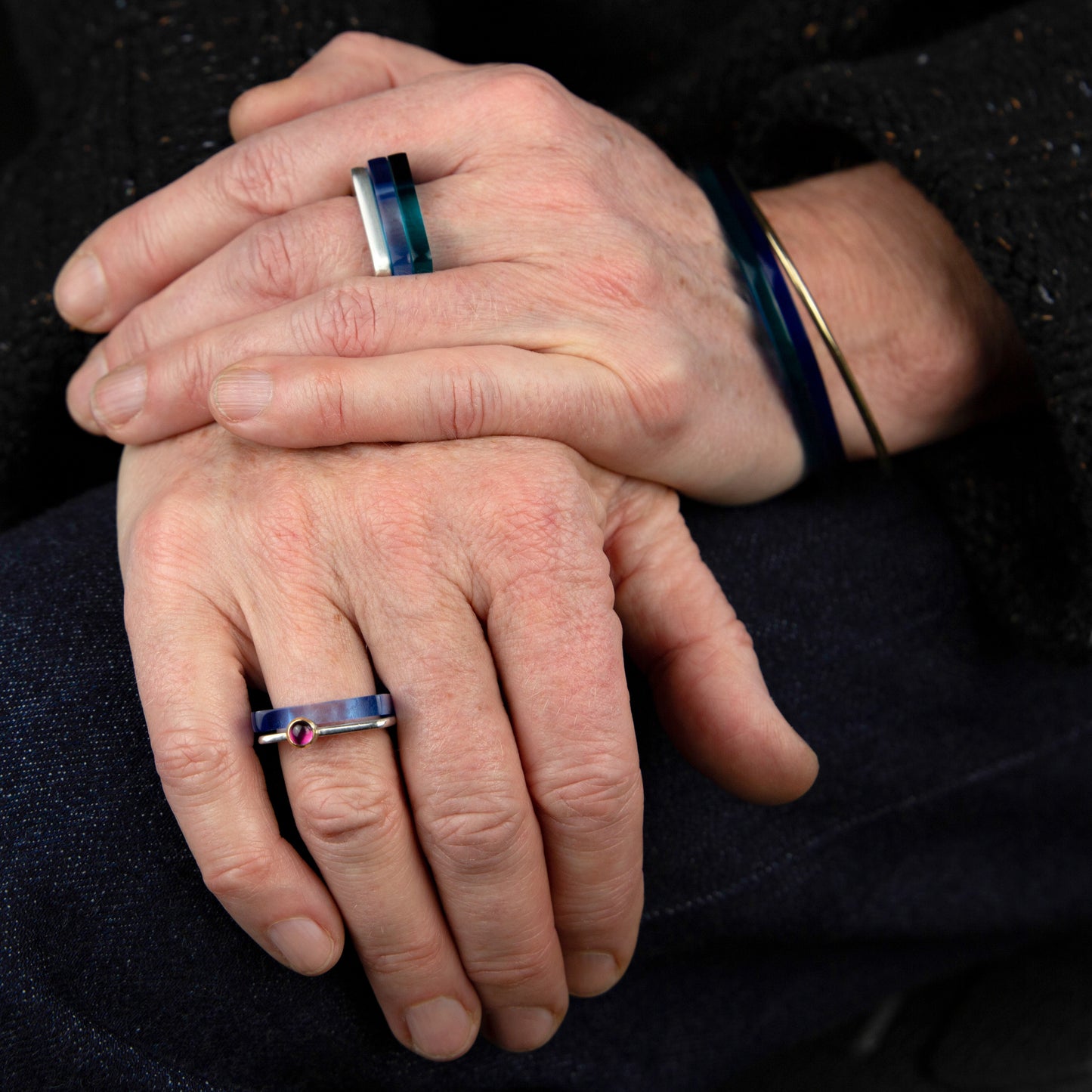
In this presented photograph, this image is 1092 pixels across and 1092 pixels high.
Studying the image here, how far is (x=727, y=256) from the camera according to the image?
0.79 m

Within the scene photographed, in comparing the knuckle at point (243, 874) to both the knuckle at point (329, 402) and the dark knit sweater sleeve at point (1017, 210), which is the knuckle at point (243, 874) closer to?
the knuckle at point (329, 402)

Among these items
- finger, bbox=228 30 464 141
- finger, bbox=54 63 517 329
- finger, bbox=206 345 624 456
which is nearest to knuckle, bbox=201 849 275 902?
finger, bbox=206 345 624 456

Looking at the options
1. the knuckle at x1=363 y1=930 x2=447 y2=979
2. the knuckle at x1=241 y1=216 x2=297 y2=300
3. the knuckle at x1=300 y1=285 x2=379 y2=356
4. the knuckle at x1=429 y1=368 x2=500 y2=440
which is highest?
the knuckle at x1=241 y1=216 x2=297 y2=300

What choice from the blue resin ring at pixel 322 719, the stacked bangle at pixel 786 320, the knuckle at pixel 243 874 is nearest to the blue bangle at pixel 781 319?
the stacked bangle at pixel 786 320

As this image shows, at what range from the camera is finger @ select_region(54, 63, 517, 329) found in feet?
2.37

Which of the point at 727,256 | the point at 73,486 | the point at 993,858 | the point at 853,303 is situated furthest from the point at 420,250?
the point at 993,858

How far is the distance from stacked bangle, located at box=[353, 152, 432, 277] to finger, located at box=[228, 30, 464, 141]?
0.51ft

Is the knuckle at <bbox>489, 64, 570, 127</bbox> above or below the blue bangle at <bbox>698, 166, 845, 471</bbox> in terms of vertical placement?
above

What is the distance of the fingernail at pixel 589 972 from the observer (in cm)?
67

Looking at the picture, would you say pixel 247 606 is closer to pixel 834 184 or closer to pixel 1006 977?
pixel 834 184

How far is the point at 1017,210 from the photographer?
721 mm

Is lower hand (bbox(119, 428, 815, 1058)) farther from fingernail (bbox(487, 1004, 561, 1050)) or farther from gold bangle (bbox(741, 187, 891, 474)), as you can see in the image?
gold bangle (bbox(741, 187, 891, 474))

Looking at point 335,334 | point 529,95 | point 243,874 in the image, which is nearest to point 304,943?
point 243,874

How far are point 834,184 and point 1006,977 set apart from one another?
0.95m
